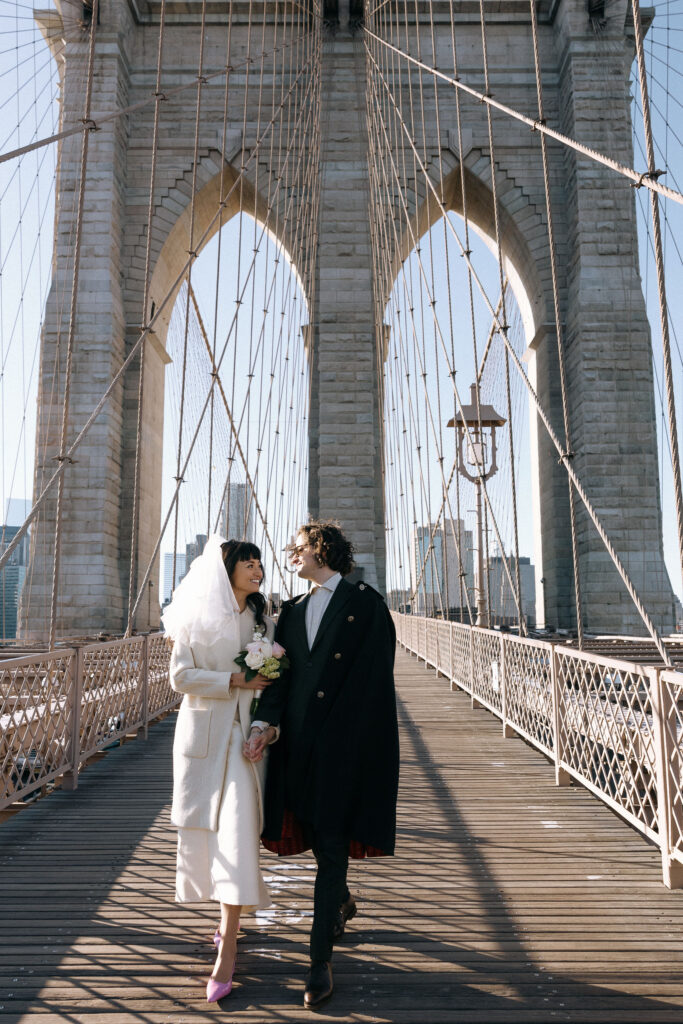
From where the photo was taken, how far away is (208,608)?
1840 mm

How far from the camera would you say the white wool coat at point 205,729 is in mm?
1765

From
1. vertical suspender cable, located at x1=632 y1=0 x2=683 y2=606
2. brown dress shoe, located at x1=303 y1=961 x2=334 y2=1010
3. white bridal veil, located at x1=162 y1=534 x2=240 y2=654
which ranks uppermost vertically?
vertical suspender cable, located at x1=632 y1=0 x2=683 y2=606

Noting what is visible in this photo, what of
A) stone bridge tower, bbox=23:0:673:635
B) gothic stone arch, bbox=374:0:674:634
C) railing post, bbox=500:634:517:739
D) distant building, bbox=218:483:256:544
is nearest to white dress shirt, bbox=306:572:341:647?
railing post, bbox=500:634:517:739

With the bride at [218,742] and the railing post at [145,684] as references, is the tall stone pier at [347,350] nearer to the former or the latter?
→ the railing post at [145,684]

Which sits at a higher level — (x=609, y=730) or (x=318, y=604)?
(x=318, y=604)

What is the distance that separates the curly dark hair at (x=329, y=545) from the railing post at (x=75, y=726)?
2.08 metres

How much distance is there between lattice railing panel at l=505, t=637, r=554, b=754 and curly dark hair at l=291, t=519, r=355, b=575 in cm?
206

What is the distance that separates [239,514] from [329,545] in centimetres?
1119

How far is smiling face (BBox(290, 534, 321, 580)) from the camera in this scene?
6.16 ft

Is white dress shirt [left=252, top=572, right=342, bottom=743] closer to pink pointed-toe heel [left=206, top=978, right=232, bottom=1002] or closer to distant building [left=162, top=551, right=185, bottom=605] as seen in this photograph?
pink pointed-toe heel [left=206, top=978, right=232, bottom=1002]

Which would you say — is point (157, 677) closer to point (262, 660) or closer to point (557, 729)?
point (557, 729)

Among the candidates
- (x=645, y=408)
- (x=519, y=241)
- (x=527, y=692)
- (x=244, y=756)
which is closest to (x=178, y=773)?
(x=244, y=756)

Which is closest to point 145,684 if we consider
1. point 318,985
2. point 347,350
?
point 318,985

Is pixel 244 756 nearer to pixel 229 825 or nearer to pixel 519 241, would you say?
pixel 229 825
